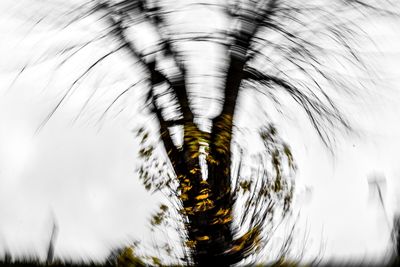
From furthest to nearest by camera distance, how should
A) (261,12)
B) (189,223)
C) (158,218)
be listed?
(158,218), (189,223), (261,12)

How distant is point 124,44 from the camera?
11.9 feet

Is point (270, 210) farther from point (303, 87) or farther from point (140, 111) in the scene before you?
point (140, 111)

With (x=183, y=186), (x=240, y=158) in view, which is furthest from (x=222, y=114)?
(x=183, y=186)

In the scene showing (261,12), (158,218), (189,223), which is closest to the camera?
(261,12)

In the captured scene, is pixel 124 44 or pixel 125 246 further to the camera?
pixel 125 246

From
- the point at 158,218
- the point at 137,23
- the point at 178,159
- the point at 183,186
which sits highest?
the point at 137,23

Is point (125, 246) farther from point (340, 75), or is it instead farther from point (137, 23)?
Result: point (340, 75)

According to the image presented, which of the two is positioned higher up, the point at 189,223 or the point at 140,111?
the point at 140,111

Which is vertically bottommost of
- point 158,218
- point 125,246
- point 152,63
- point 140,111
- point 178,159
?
point 125,246

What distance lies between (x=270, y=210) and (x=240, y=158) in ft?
2.22

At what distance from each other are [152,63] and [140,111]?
2.04ft

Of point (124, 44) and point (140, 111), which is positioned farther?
point (140, 111)

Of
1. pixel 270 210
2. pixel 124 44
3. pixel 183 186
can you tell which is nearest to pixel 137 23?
pixel 124 44

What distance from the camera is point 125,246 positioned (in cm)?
404
